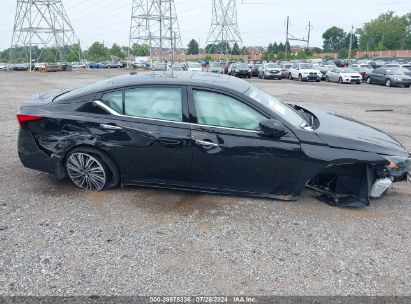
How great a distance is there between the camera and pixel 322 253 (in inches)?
126

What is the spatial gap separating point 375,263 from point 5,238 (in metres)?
3.46

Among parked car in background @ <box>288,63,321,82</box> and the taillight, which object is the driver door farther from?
parked car in background @ <box>288,63,321,82</box>

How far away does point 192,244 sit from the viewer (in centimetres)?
332

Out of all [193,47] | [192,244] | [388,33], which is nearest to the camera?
[192,244]

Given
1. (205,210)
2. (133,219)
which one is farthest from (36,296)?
(205,210)

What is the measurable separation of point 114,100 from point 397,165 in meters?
3.31

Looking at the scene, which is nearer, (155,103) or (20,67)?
(155,103)

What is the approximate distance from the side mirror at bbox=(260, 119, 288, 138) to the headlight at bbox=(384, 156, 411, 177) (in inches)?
46.0

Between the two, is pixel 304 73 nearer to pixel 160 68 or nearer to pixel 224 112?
pixel 160 68

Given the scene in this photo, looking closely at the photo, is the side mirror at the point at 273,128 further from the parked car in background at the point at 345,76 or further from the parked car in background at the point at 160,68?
the parked car in background at the point at 345,76

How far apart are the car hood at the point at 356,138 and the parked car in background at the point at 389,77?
20.9 metres

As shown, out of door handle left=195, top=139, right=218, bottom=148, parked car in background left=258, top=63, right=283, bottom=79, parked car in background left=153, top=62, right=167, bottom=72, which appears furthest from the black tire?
parked car in background left=258, top=63, right=283, bottom=79

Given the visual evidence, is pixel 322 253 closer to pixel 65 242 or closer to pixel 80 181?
pixel 65 242

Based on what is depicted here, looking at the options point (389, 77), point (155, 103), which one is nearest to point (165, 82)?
point (155, 103)
